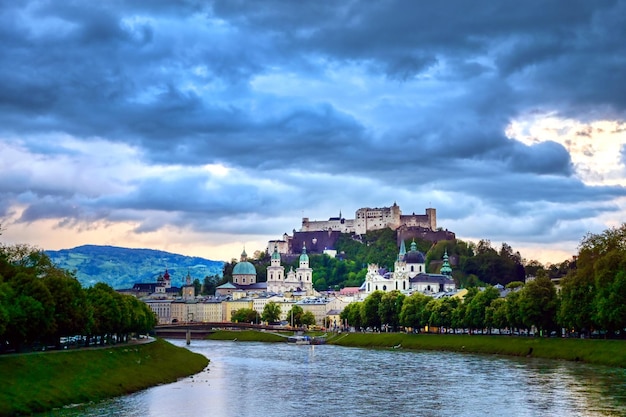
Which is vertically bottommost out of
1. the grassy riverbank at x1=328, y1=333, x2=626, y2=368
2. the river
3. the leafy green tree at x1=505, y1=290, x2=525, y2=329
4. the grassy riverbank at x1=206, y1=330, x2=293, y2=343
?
the river

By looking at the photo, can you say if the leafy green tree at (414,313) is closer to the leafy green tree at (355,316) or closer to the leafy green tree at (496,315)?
the leafy green tree at (496,315)

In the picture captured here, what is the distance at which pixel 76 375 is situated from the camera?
67.0 metres

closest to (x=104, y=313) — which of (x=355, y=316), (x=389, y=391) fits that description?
(x=389, y=391)

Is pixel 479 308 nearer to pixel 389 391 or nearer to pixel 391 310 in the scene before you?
pixel 391 310

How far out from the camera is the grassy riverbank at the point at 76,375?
56.6 m

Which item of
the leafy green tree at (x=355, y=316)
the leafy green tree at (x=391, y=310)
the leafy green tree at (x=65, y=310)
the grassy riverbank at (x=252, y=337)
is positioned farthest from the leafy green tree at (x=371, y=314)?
the leafy green tree at (x=65, y=310)

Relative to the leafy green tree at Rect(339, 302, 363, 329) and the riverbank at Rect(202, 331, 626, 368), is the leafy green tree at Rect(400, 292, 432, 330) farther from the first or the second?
the leafy green tree at Rect(339, 302, 363, 329)

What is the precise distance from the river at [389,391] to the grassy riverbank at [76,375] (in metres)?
1.54

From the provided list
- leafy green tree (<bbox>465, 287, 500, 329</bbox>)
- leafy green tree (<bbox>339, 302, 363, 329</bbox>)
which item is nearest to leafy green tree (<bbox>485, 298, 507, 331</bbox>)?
leafy green tree (<bbox>465, 287, 500, 329</bbox>)

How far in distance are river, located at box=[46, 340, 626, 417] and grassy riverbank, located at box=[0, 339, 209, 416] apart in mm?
1544

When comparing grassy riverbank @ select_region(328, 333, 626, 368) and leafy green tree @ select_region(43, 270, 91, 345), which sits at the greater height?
leafy green tree @ select_region(43, 270, 91, 345)

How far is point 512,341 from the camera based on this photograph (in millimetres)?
116750

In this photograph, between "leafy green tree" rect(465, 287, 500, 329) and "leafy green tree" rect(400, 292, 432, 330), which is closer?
"leafy green tree" rect(465, 287, 500, 329)

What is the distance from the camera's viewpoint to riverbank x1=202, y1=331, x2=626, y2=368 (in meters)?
93.9
